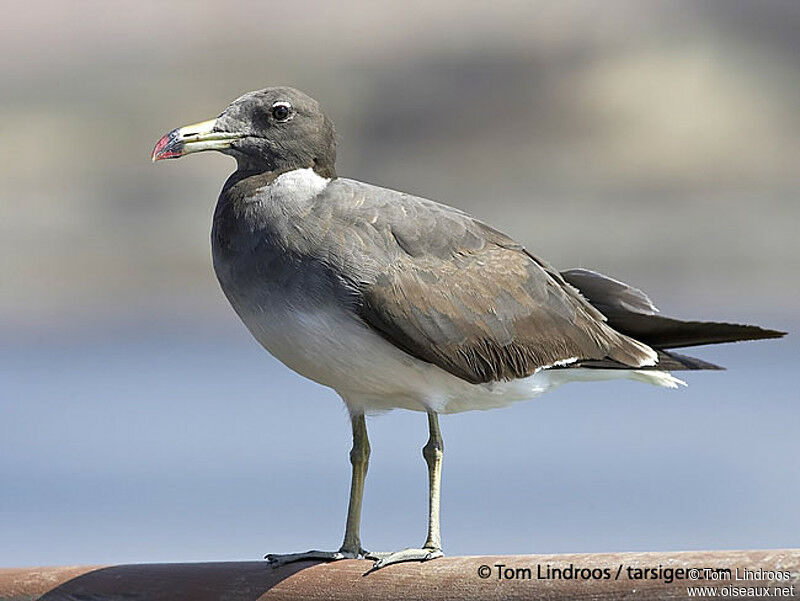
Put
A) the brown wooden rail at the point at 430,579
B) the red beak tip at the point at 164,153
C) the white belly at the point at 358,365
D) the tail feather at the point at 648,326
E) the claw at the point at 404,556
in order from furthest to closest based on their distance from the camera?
the tail feather at the point at 648,326 < the red beak tip at the point at 164,153 < the white belly at the point at 358,365 < the claw at the point at 404,556 < the brown wooden rail at the point at 430,579

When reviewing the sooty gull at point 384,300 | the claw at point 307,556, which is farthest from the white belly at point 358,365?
the claw at point 307,556

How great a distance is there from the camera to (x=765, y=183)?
14.9 meters

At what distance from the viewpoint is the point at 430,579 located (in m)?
3.89

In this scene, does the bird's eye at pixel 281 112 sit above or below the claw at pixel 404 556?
above

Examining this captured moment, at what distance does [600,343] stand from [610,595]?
1.32 metres

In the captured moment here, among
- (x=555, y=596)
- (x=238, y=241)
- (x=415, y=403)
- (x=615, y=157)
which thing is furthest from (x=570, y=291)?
(x=615, y=157)

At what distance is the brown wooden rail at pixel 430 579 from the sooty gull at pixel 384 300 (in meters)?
0.20

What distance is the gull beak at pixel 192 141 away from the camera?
4.57 m

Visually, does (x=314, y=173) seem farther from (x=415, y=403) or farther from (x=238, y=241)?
(x=415, y=403)

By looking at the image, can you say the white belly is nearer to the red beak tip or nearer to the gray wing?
the gray wing

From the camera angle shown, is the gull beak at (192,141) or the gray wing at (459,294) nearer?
the gray wing at (459,294)

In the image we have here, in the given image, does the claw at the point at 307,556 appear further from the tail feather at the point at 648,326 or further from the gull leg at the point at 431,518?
the tail feather at the point at 648,326

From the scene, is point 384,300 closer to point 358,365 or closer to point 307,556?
point 358,365

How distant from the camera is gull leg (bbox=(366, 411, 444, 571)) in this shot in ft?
13.9
